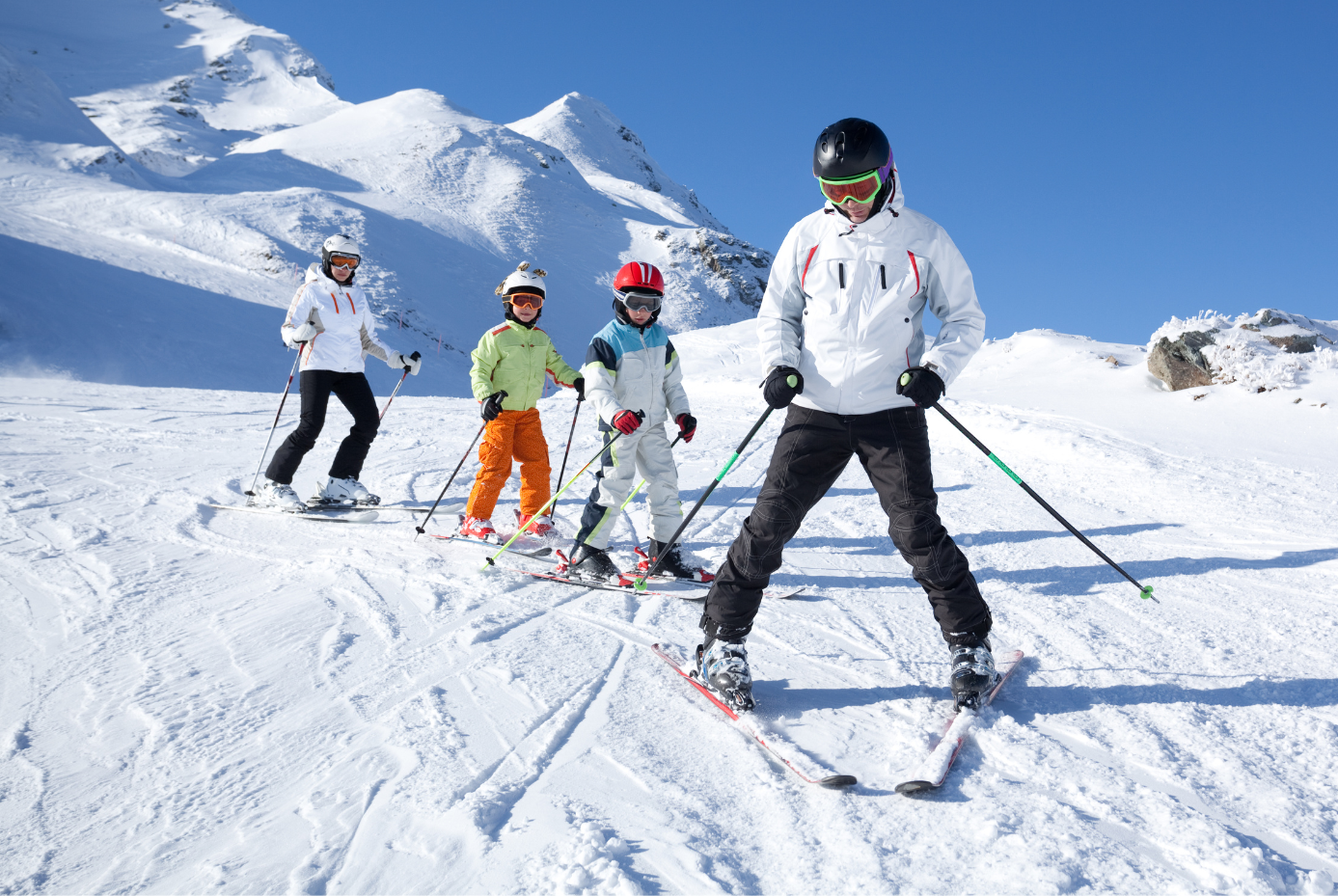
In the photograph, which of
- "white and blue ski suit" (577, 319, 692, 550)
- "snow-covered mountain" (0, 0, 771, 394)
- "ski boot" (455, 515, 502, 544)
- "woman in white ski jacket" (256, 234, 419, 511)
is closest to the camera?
"white and blue ski suit" (577, 319, 692, 550)

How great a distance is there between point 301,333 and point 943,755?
195 inches

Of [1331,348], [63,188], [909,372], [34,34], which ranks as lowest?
[63,188]

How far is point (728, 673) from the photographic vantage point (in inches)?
109

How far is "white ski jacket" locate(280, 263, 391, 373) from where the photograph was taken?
5.54m

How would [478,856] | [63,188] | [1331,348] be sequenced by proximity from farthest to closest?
1. [63,188]
2. [1331,348]
3. [478,856]

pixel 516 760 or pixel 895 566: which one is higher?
pixel 895 566

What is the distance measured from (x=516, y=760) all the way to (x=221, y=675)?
4.31 ft

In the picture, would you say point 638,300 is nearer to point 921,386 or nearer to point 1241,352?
point 921,386

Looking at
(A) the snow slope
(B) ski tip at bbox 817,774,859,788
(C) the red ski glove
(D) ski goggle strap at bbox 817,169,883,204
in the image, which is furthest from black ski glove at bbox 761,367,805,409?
(A) the snow slope

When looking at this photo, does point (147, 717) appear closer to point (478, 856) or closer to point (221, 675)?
point (221, 675)

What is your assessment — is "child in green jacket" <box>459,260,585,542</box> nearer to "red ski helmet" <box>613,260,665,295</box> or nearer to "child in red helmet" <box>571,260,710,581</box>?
"child in red helmet" <box>571,260,710,581</box>

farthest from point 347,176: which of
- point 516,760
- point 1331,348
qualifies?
point 516,760

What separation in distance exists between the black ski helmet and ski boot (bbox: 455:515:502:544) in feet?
10.9

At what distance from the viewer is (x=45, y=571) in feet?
13.0
